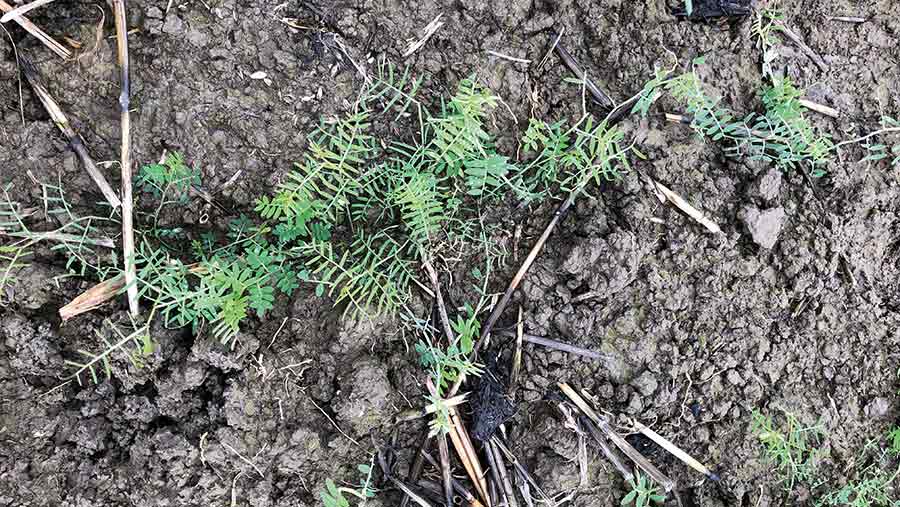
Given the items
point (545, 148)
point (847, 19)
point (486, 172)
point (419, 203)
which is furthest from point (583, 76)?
point (847, 19)

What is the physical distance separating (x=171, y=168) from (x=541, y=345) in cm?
162

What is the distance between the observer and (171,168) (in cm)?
254

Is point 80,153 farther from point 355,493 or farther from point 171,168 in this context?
point 355,493

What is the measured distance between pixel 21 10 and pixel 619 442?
9.36 ft

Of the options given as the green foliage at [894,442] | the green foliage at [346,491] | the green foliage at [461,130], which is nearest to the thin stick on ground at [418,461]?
the green foliage at [346,491]

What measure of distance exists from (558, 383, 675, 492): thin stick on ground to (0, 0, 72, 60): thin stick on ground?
2329mm

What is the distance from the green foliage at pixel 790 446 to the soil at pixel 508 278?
5 cm

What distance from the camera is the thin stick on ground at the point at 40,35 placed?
2457mm

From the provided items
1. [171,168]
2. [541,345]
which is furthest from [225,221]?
[541,345]

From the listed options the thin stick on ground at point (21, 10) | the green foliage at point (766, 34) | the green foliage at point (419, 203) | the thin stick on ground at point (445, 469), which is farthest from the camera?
the green foliage at point (766, 34)

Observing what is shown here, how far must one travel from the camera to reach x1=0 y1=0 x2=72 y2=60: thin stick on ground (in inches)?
96.7

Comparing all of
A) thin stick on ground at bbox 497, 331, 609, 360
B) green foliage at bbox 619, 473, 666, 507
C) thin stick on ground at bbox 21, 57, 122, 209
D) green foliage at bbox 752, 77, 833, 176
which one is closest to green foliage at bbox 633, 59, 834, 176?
green foliage at bbox 752, 77, 833, 176

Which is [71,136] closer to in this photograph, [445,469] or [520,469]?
[445,469]

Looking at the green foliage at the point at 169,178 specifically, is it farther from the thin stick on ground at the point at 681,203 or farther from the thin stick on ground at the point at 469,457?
the thin stick on ground at the point at 681,203
